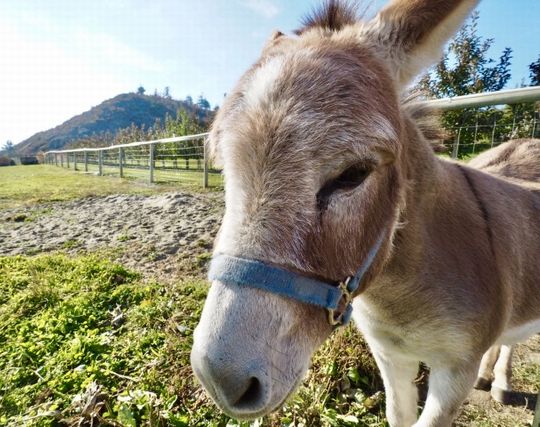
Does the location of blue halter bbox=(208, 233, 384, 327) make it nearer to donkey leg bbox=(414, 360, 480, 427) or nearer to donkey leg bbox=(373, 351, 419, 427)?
donkey leg bbox=(414, 360, 480, 427)

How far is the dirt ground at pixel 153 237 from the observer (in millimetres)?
2488

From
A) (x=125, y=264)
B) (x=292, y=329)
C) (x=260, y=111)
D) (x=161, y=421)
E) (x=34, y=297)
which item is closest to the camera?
(x=292, y=329)

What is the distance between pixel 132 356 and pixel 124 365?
0.09 metres

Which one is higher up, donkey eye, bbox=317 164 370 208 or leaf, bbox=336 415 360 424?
donkey eye, bbox=317 164 370 208

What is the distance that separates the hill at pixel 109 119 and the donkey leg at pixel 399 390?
145624mm

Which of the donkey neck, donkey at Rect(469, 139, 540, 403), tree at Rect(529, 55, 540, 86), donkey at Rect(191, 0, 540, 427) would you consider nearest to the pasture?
donkey at Rect(469, 139, 540, 403)

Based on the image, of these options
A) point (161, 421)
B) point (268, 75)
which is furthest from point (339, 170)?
point (161, 421)

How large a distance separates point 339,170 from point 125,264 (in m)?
4.06

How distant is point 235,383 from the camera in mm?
943

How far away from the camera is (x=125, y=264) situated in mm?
4531

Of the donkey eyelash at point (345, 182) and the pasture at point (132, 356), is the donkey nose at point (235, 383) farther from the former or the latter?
the pasture at point (132, 356)

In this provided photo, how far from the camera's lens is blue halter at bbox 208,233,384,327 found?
1033 mm

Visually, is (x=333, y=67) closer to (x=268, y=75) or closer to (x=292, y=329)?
(x=268, y=75)

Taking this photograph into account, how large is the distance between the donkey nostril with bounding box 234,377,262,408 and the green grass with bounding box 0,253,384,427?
1.27 meters
